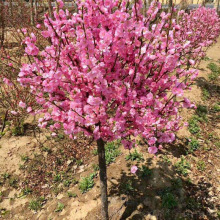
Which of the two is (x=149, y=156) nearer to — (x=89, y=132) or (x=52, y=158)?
(x=52, y=158)

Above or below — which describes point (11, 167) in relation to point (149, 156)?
below

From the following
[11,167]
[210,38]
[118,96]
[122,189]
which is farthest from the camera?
[210,38]

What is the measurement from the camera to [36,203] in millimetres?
4715

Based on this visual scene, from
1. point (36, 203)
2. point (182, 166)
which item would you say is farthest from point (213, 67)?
point (36, 203)

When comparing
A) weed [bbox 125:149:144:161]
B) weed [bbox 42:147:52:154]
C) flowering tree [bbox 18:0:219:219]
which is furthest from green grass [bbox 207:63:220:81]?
flowering tree [bbox 18:0:219:219]

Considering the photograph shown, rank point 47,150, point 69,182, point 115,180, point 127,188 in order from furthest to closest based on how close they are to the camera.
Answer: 1. point 47,150
2. point 69,182
3. point 115,180
4. point 127,188

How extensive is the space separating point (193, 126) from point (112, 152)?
3191 millimetres

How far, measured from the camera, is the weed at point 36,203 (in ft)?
15.3

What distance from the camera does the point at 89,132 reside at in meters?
2.67

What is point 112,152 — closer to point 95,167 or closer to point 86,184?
point 95,167

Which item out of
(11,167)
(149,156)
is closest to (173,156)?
(149,156)

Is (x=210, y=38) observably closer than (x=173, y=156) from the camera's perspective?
No

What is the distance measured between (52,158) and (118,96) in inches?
159

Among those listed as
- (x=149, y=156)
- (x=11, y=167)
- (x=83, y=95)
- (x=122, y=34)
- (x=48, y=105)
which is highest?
(x=122, y=34)
